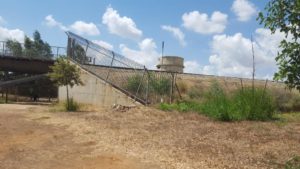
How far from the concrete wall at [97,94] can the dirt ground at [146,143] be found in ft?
20.2

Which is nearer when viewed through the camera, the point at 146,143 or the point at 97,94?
the point at 146,143

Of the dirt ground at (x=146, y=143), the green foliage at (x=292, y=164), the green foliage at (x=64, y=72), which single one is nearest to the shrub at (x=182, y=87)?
the green foliage at (x=64, y=72)

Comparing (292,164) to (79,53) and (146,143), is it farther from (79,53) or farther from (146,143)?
(79,53)

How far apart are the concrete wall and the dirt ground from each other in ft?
20.2

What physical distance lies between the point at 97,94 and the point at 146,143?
45.2ft

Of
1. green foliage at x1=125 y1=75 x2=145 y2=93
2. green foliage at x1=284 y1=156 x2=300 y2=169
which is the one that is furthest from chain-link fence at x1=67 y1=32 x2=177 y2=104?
green foliage at x1=284 y1=156 x2=300 y2=169

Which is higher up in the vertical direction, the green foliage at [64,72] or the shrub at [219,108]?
the green foliage at [64,72]

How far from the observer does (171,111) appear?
1800 centimetres

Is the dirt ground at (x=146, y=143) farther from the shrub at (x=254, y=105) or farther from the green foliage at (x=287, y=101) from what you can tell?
the green foliage at (x=287, y=101)

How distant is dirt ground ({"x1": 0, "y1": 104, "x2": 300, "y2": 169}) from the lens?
30.5 ft

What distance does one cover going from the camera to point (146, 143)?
1135cm

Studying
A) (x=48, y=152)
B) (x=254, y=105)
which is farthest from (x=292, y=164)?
(x=254, y=105)

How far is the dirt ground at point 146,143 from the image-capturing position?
9.29 meters

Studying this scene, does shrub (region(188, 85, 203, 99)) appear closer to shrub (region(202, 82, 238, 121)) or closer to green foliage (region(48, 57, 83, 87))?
shrub (region(202, 82, 238, 121))
